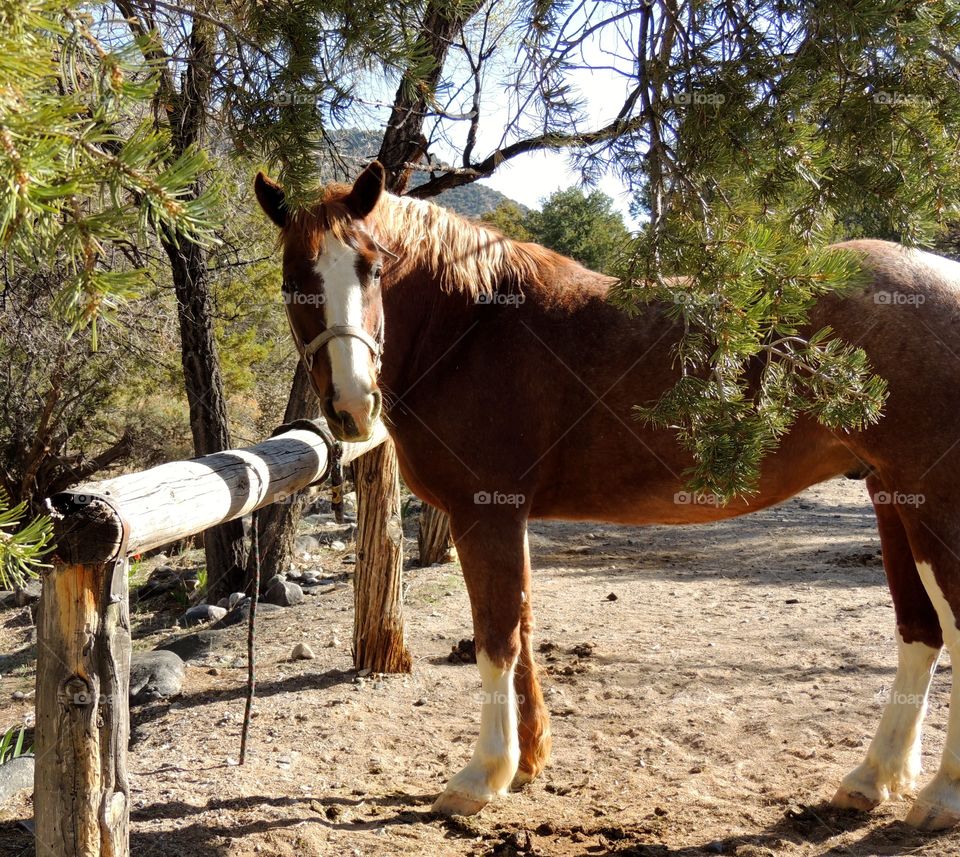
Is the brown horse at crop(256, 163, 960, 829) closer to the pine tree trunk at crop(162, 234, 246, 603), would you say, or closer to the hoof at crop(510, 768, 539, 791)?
the hoof at crop(510, 768, 539, 791)

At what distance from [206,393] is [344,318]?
15.8ft

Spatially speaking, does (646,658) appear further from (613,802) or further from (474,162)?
(474,162)

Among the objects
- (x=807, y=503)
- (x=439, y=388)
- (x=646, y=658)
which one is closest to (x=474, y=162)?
(x=439, y=388)

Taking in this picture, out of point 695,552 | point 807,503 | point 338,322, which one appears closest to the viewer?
point 338,322

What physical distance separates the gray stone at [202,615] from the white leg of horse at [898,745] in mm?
4977

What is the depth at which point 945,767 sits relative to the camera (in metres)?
3.07

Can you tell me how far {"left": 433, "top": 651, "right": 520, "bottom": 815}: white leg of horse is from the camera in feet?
10.6

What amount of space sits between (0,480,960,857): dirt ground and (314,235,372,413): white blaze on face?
1618mm

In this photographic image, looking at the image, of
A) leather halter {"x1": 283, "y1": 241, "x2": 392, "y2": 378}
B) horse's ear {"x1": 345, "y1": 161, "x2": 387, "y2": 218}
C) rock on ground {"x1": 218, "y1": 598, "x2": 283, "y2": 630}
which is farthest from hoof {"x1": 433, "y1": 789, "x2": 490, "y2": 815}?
rock on ground {"x1": 218, "y1": 598, "x2": 283, "y2": 630}

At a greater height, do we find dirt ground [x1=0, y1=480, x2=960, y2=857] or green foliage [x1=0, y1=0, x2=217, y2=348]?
green foliage [x1=0, y1=0, x2=217, y2=348]

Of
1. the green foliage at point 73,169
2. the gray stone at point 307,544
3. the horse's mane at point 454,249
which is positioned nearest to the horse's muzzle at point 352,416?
the horse's mane at point 454,249

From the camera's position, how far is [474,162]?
5258 mm

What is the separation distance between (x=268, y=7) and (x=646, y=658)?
3.97 m

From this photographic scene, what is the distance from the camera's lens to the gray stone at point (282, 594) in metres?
6.64
